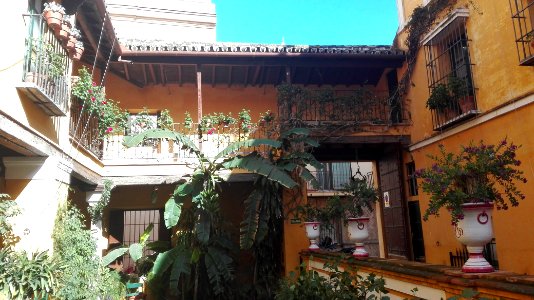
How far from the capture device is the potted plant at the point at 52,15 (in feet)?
21.2

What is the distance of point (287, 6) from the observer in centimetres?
1638

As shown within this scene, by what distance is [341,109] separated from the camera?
35.5 ft

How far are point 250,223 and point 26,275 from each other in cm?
437

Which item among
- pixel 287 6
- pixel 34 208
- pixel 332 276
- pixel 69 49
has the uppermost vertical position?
pixel 287 6

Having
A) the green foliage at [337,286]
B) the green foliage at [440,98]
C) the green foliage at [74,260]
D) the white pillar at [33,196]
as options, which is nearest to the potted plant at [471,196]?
the green foliage at [337,286]

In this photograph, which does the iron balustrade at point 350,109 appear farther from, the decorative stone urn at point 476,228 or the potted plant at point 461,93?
the decorative stone urn at point 476,228

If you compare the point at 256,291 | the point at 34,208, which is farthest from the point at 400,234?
the point at 34,208

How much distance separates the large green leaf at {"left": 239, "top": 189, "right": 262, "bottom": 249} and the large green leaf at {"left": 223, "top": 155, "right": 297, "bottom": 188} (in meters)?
0.80

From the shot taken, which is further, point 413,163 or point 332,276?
point 413,163

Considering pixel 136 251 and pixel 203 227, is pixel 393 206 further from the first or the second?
pixel 136 251

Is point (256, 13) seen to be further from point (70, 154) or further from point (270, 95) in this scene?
point (70, 154)

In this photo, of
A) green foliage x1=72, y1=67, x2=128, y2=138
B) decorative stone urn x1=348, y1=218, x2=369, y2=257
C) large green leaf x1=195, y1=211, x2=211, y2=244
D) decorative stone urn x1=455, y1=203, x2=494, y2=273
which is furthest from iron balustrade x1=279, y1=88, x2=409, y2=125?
decorative stone urn x1=455, y1=203, x2=494, y2=273

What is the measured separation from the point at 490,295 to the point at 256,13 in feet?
55.1

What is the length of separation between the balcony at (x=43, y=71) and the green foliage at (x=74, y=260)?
1928 millimetres
